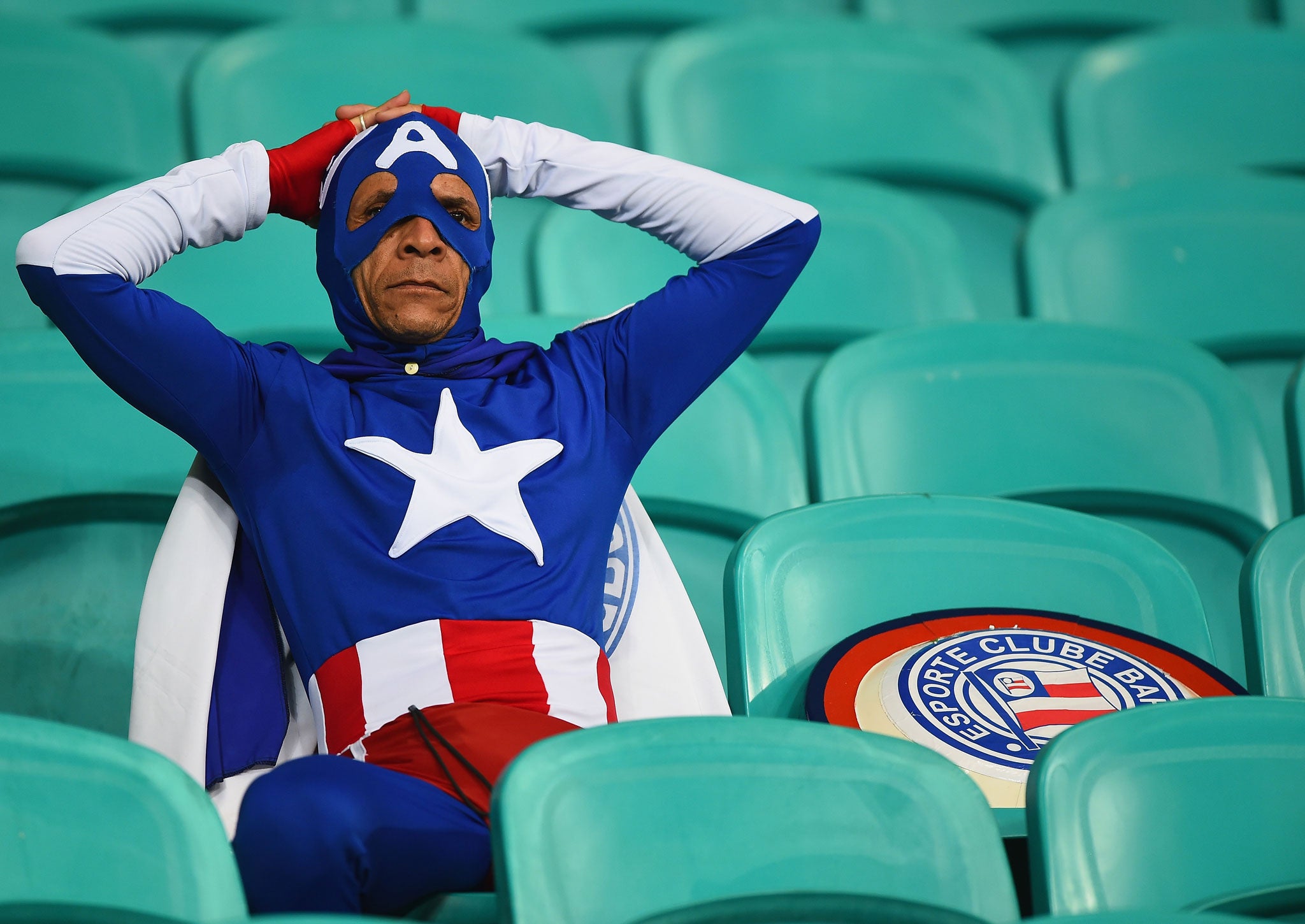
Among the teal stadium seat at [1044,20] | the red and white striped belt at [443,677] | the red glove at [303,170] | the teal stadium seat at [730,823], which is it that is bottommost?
the red and white striped belt at [443,677]

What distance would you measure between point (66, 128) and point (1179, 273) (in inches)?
59.2

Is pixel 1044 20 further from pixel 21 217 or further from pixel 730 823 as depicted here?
pixel 730 823

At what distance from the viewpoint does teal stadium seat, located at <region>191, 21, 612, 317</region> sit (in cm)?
197

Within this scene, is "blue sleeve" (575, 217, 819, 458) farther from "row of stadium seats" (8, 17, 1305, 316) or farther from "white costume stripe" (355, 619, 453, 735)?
"row of stadium seats" (8, 17, 1305, 316)

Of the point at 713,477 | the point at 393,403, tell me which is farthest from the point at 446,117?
the point at 713,477

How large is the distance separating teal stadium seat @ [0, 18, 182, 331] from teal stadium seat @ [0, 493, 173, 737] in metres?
0.50

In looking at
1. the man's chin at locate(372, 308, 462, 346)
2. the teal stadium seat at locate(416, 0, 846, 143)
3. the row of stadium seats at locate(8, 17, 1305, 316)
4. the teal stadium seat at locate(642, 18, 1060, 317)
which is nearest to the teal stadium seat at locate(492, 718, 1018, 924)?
the man's chin at locate(372, 308, 462, 346)

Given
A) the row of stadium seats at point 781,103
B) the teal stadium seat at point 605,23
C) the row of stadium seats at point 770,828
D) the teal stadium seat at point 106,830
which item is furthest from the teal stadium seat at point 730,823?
the teal stadium seat at point 605,23

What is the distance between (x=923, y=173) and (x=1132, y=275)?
37cm

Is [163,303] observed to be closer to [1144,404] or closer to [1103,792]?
[1103,792]

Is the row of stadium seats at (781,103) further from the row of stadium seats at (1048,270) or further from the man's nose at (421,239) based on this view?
the man's nose at (421,239)

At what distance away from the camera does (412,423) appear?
1.24m

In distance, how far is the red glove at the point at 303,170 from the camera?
1.33 metres

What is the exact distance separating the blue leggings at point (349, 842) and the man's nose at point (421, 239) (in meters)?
0.47
